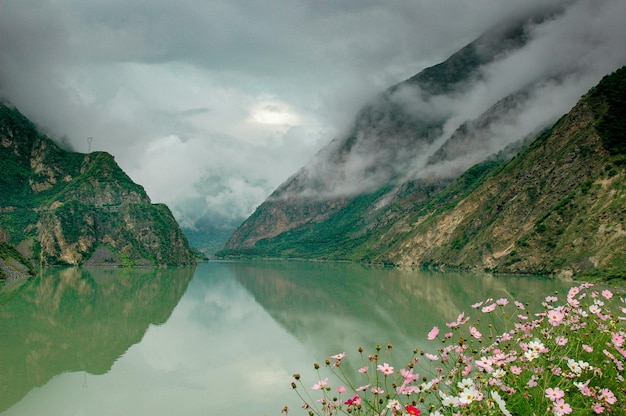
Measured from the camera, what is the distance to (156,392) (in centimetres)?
2077

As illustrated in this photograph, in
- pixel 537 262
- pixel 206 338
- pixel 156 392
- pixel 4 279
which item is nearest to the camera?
pixel 156 392

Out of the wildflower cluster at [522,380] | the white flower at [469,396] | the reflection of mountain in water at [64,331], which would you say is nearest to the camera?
the white flower at [469,396]

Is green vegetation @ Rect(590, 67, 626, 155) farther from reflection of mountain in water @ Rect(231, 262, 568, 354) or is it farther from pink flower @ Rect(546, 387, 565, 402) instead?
pink flower @ Rect(546, 387, 565, 402)

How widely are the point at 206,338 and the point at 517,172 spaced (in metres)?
129

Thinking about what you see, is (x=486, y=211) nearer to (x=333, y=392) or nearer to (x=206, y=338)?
(x=206, y=338)

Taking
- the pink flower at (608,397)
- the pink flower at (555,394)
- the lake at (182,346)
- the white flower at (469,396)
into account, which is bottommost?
the pink flower at (608,397)

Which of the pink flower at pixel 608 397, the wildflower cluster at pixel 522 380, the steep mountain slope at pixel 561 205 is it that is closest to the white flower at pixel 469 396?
the wildflower cluster at pixel 522 380

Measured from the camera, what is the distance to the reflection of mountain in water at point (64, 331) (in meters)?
24.2

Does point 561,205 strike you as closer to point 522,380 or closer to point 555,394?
point 522,380

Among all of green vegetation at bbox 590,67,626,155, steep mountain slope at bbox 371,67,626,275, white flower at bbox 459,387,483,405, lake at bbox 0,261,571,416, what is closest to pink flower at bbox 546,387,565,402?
white flower at bbox 459,387,483,405

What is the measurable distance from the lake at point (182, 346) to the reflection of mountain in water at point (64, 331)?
87mm

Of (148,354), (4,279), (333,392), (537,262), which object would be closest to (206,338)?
(148,354)

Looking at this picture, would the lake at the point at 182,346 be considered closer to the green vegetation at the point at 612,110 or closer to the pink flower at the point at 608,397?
the pink flower at the point at 608,397

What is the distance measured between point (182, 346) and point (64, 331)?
12099 mm
